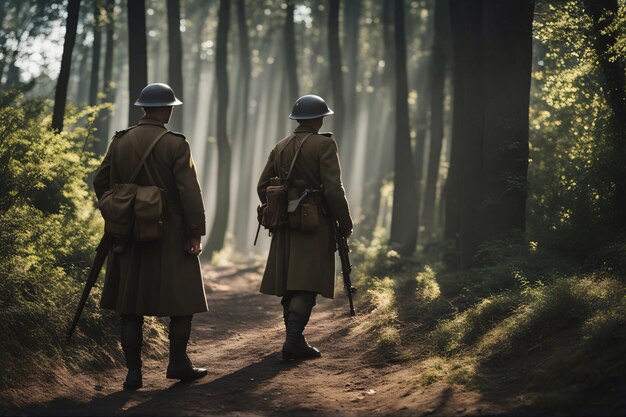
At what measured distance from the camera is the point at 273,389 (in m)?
6.46

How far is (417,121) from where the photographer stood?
26750mm

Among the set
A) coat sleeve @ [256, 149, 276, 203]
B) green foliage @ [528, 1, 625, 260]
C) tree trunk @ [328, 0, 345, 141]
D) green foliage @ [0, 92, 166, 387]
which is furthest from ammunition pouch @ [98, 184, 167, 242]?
tree trunk @ [328, 0, 345, 141]

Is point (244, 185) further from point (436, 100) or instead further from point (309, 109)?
point (309, 109)

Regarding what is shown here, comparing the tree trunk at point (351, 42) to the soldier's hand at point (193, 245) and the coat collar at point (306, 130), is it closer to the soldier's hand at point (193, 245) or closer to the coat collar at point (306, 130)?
the coat collar at point (306, 130)

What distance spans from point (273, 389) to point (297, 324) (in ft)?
3.59

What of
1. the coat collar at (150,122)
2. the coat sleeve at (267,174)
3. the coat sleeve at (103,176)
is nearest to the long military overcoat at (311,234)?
the coat sleeve at (267,174)

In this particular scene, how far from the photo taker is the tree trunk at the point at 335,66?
914 inches

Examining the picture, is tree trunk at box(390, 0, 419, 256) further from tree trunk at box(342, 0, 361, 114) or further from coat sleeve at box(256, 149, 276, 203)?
tree trunk at box(342, 0, 361, 114)

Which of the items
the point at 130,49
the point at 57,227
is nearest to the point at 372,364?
the point at 57,227

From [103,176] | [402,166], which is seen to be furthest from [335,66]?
[103,176]

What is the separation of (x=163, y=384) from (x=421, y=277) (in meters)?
6.07

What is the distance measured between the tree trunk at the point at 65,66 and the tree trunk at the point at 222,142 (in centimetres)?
1191

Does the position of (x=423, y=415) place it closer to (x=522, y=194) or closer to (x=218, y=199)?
(x=522, y=194)

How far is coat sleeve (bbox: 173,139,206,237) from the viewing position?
657 centimetres
